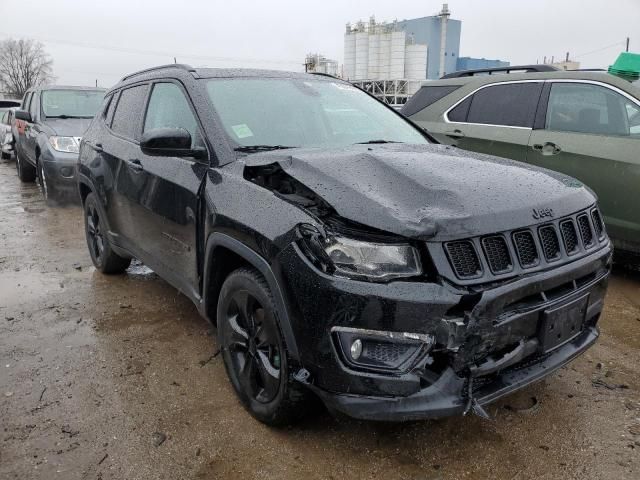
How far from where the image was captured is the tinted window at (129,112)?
158 inches

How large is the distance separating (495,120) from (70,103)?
722 centimetres

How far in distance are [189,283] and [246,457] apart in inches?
45.5

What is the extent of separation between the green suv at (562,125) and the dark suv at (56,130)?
531 centimetres

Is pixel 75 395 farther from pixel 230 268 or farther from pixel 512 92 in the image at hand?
pixel 512 92

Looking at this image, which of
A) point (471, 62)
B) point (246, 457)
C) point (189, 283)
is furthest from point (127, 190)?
point (471, 62)

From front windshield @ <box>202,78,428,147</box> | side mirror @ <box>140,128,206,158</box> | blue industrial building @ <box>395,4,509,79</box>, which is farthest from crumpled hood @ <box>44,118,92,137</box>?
blue industrial building @ <box>395,4,509,79</box>

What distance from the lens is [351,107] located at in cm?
368

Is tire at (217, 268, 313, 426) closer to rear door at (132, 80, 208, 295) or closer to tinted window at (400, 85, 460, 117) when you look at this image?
rear door at (132, 80, 208, 295)

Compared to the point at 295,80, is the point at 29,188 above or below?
below

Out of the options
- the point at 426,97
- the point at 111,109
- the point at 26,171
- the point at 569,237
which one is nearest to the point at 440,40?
the point at 26,171

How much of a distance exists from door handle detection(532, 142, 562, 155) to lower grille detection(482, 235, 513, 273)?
3182mm

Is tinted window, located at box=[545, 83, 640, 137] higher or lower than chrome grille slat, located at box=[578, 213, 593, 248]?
higher

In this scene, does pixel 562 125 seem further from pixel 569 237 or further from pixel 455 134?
pixel 569 237

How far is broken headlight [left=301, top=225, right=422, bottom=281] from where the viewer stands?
2.09 metres
